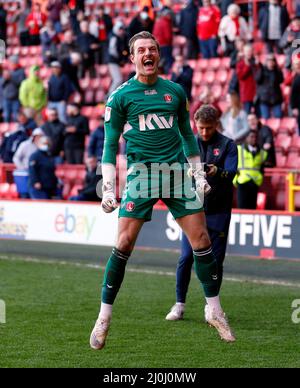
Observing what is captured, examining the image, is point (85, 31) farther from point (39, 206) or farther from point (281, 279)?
point (281, 279)

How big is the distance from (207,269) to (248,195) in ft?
24.5

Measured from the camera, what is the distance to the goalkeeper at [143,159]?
791 centimetres

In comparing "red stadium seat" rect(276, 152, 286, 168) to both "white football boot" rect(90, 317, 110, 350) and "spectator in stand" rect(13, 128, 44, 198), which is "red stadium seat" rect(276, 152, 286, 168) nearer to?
"spectator in stand" rect(13, 128, 44, 198)

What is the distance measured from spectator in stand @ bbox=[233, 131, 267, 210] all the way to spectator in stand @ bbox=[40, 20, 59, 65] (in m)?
9.54

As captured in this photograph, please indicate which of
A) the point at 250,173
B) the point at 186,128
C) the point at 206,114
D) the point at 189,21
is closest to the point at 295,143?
the point at 250,173

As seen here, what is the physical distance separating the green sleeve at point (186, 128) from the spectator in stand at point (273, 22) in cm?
1221

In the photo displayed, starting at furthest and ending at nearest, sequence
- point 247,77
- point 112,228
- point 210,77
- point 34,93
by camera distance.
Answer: point 34,93 < point 210,77 < point 247,77 < point 112,228

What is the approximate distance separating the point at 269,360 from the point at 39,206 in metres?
10.8

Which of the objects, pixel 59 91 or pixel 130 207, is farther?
pixel 59 91

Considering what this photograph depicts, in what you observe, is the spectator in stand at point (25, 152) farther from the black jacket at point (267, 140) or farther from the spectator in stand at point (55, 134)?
the black jacket at point (267, 140)

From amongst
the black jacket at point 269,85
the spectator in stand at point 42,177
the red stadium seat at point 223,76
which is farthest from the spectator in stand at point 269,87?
the spectator in stand at point 42,177

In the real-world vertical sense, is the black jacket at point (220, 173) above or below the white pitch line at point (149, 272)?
above

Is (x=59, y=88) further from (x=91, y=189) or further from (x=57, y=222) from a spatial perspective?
(x=57, y=222)

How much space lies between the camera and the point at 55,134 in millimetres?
20453
